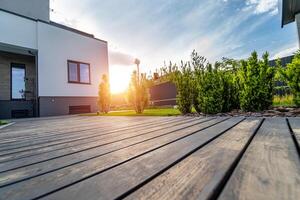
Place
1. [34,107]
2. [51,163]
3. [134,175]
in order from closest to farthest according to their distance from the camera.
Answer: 1. [134,175]
2. [51,163]
3. [34,107]

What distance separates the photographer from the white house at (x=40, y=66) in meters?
6.51

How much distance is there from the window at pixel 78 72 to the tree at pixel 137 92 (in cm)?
312

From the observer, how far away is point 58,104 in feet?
23.1

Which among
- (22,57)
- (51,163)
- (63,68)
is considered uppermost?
(22,57)

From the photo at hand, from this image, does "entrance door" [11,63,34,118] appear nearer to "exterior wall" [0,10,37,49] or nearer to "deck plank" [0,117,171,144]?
"exterior wall" [0,10,37,49]

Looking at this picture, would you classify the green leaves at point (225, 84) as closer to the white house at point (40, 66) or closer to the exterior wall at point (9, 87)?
the white house at point (40, 66)

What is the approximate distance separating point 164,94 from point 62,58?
665cm

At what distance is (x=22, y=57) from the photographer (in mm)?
7320

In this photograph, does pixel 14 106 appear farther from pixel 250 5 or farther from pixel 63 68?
pixel 250 5

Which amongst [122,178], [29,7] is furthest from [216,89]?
[29,7]

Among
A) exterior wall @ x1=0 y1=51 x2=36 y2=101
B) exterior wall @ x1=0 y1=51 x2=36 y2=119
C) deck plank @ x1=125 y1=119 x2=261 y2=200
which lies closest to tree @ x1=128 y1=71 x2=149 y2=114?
exterior wall @ x1=0 y1=51 x2=36 y2=119

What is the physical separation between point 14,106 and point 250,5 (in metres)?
9.07

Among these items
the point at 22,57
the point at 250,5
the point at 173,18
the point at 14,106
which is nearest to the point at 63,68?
the point at 22,57

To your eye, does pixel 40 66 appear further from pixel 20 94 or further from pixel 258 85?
pixel 258 85
